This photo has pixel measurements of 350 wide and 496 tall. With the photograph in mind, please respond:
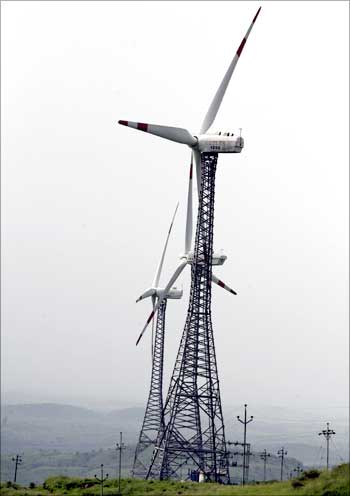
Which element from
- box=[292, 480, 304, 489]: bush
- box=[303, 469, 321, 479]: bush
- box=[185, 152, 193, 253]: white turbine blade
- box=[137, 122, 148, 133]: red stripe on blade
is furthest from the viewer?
box=[185, 152, 193, 253]: white turbine blade

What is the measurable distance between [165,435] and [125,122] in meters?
42.9

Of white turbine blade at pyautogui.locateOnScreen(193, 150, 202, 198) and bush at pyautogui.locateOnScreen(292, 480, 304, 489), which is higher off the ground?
white turbine blade at pyautogui.locateOnScreen(193, 150, 202, 198)

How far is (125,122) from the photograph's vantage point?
9606cm

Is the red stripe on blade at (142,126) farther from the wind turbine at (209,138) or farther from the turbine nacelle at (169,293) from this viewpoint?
the turbine nacelle at (169,293)

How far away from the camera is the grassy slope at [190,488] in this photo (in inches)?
2936

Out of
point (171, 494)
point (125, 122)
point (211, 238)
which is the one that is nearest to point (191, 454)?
point (171, 494)

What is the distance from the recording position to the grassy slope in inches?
2936

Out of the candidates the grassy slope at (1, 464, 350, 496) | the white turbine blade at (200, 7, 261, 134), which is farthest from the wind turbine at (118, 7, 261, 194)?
the grassy slope at (1, 464, 350, 496)

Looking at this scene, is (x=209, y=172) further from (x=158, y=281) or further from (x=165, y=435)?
(x=158, y=281)

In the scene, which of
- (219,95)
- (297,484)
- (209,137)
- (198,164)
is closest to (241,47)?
(219,95)

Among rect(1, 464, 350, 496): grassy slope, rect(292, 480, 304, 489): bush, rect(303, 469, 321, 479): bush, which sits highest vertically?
rect(303, 469, 321, 479): bush

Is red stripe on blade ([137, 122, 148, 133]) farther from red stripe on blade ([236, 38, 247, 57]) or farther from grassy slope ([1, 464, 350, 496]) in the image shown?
grassy slope ([1, 464, 350, 496])

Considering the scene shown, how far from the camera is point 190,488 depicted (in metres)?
89.2

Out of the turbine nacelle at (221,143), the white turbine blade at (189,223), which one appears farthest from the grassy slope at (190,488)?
the turbine nacelle at (221,143)
